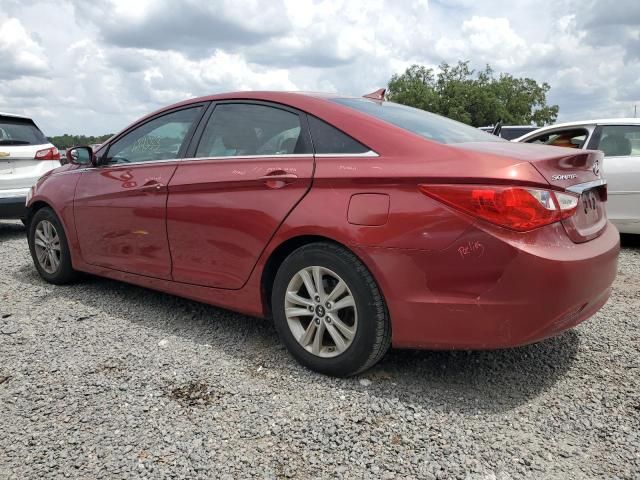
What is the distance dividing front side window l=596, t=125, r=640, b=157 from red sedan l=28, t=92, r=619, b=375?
11.6 ft

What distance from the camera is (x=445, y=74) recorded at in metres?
70.9

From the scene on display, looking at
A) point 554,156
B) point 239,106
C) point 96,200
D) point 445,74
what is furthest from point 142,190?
point 445,74

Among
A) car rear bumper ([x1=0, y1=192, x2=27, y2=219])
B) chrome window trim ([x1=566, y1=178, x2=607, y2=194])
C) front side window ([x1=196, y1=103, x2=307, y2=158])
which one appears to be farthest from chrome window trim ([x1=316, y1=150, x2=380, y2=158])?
car rear bumper ([x1=0, y1=192, x2=27, y2=219])

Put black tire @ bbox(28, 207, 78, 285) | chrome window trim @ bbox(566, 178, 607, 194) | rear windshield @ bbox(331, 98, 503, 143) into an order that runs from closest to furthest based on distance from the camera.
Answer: chrome window trim @ bbox(566, 178, 607, 194) → rear windshield @ bbox(331, 98, 503, 143) → black tire @ bbox(28, 207, 78, 285)

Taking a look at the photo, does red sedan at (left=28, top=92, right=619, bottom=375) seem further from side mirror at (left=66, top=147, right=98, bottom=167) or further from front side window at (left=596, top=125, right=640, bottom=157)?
front side window at (left=596, top=125, right=640, bottom=157)

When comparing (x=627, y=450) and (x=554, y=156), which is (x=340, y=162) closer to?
(x=554, y=156)

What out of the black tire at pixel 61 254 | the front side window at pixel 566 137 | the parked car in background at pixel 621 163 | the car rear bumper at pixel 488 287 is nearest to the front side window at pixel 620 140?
the parked car in background at pixel 621 163

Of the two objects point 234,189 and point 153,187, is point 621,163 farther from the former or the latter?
point 153,187

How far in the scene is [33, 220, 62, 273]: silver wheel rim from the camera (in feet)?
15.7

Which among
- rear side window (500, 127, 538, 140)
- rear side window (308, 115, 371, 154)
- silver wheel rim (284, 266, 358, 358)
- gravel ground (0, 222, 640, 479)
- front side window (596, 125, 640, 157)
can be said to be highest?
rear side window (308, 115, 371, 154)

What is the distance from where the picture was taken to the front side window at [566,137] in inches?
259

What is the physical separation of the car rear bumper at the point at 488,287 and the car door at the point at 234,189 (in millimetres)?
672

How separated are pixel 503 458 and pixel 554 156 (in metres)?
1.39

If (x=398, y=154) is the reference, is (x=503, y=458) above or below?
below
